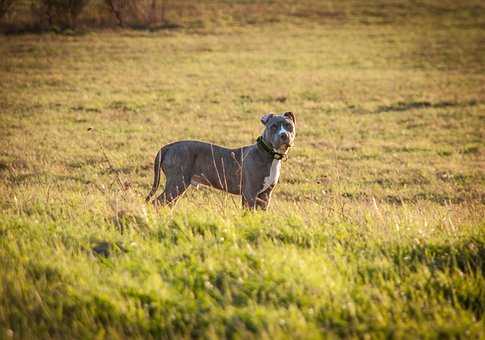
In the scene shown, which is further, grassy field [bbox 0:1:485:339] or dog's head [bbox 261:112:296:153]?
dog's head [bbox 261:112:296:153]

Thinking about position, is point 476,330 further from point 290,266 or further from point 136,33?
point 136,33

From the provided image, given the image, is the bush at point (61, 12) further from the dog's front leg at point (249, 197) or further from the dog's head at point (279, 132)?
the dog's front leg at point (249, 197)

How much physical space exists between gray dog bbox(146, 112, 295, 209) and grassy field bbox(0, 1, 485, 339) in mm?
451

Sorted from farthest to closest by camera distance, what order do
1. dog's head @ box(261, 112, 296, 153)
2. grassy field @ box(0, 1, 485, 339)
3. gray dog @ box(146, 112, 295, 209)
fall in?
gray dog @ box(146, 112, 295, 209) → dog's head @ box(261, 112, 296, 153) → grassy field @ box(0, 1, 485, 339)

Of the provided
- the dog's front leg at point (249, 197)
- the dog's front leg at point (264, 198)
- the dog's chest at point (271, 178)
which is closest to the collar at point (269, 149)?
the dog's chest at point (271, 178)

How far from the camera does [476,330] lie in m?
4.18

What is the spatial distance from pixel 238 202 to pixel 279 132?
1.83m

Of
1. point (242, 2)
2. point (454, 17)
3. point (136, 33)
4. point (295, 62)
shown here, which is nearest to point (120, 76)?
point (295, 62)

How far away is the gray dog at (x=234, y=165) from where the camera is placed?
28.3 ft

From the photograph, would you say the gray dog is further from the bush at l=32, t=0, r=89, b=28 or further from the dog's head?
the bush at l=32, t=0, r=89, b=28

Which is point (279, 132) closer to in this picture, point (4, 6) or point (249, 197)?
point (249, 197)

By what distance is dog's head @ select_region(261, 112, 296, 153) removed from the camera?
27.8 feet

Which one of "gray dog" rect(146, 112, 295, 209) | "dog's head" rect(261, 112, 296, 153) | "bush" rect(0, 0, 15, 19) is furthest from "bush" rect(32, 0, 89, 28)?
"dog's head" rect(261, 112, 296, 153)

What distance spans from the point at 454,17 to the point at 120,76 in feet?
109
